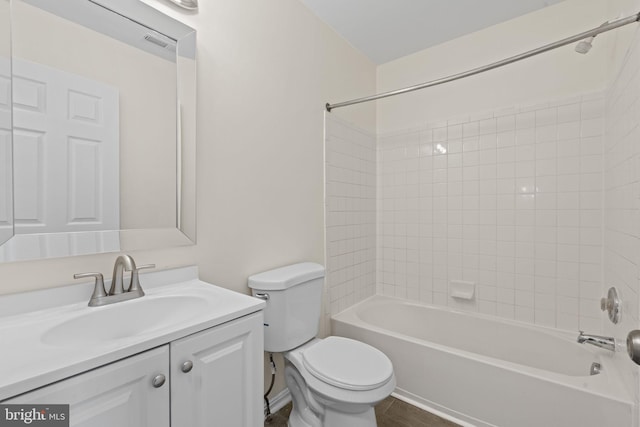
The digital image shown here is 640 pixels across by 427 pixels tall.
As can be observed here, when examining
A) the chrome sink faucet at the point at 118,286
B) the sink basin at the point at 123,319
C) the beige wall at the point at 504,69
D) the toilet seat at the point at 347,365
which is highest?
the beige wall at the point at 504,69

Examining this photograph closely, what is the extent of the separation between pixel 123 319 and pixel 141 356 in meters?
0.34

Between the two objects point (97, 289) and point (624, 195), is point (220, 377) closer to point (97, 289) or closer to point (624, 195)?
point (97, 289)

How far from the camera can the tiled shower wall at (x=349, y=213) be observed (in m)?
2.12

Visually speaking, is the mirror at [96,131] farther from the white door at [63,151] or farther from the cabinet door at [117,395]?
the cabinet door at [117,395]

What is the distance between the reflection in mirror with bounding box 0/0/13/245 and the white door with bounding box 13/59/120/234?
1 cm

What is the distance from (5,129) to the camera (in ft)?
2.87

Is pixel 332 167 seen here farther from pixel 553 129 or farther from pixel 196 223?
pixel 553 129

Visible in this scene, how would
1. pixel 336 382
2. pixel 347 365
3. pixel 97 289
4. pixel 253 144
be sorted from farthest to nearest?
pixel 253 144
pixel 347 365
pixel 336 382
pixel 97 289

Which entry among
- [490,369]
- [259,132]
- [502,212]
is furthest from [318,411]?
[502,212]

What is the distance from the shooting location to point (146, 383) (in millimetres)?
745

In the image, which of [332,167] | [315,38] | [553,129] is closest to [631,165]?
[553,129]

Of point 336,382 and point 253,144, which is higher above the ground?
point 253,144

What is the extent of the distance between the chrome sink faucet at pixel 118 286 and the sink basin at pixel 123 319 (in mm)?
22

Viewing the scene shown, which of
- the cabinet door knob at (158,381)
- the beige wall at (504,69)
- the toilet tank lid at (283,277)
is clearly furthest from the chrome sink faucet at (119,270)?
the beige wall at (504,69)
